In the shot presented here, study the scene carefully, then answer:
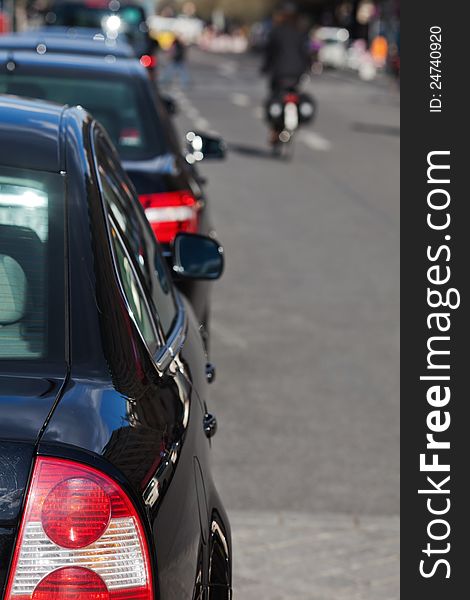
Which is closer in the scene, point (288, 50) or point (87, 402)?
point (87, 402)

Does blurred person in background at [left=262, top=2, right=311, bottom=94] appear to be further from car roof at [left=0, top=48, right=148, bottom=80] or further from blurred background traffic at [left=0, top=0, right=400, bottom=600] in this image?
car roof at [left=0, top=48, right=148, bottom=80]

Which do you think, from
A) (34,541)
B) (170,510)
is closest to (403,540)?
(170,510)

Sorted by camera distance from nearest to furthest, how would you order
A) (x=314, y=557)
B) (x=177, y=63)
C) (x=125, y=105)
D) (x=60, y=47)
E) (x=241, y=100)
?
(x=314, y=557)
(x=125, y=105)
(x=60, y=47)
(x=241, y=100)
(x=177, y=63)

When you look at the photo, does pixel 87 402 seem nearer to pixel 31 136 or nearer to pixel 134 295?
pixel 134 295

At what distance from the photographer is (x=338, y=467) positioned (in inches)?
260

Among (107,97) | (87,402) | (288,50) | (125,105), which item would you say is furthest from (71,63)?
(288,50)

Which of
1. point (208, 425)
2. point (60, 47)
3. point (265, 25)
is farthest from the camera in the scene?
point (265, 25)

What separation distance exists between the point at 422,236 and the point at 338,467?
4.17m

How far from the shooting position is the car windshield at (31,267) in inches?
115

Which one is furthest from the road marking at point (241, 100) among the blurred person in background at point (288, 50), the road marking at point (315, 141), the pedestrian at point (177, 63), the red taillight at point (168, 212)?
the red taillight at point (168, 212)

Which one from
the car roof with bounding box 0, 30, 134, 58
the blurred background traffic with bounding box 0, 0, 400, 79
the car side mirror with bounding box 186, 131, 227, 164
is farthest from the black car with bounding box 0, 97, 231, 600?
the blurred background traffic with bounding box 0, 0, 400, 79

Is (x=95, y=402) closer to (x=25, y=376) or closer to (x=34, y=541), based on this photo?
(x=25, y=376)

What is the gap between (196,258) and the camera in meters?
4.85

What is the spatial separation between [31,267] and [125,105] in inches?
193
